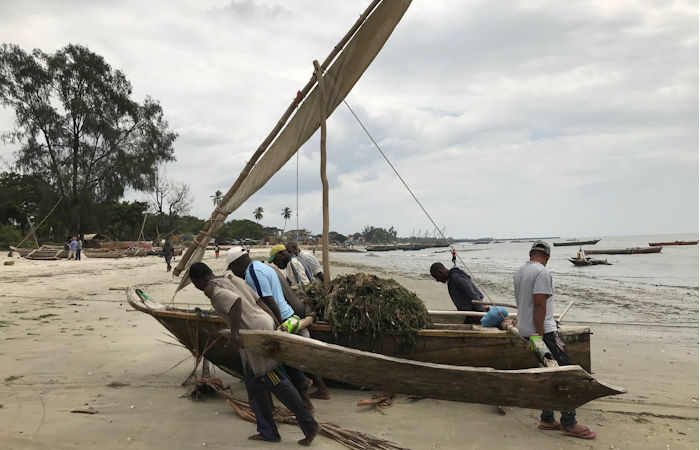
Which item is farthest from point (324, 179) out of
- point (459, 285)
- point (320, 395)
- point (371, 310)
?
point (320, 395)

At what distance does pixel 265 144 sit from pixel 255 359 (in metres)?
3.19

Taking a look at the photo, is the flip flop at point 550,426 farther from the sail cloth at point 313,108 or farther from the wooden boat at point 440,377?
the sail cloth at point 313,108

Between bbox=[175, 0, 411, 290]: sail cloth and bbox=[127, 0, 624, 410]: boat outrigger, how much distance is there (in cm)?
1

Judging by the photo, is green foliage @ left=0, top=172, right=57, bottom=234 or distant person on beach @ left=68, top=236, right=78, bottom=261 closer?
distant person on beach @ left=68, top=236, right=78, bottom=261

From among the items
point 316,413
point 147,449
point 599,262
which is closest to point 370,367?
point 316,413

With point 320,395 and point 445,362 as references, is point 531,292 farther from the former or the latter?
point 320,395

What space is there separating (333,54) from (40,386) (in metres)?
5.43

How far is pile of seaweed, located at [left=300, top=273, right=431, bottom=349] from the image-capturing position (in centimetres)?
507

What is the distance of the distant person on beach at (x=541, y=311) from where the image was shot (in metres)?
4.23

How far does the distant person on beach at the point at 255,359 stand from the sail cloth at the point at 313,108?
2155 millimetres

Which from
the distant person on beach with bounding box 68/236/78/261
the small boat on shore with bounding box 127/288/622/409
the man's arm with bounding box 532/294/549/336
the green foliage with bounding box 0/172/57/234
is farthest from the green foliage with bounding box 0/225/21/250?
the man's arm with bounding box 532/294/549/336

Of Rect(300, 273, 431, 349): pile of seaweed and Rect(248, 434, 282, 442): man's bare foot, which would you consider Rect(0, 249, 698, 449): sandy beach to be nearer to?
Rect(248, 434, 282, 442): man's bare foot

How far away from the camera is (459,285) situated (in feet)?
19.5

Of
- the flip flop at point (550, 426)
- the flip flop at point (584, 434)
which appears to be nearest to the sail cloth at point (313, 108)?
the flip flop at point (550, 426)
